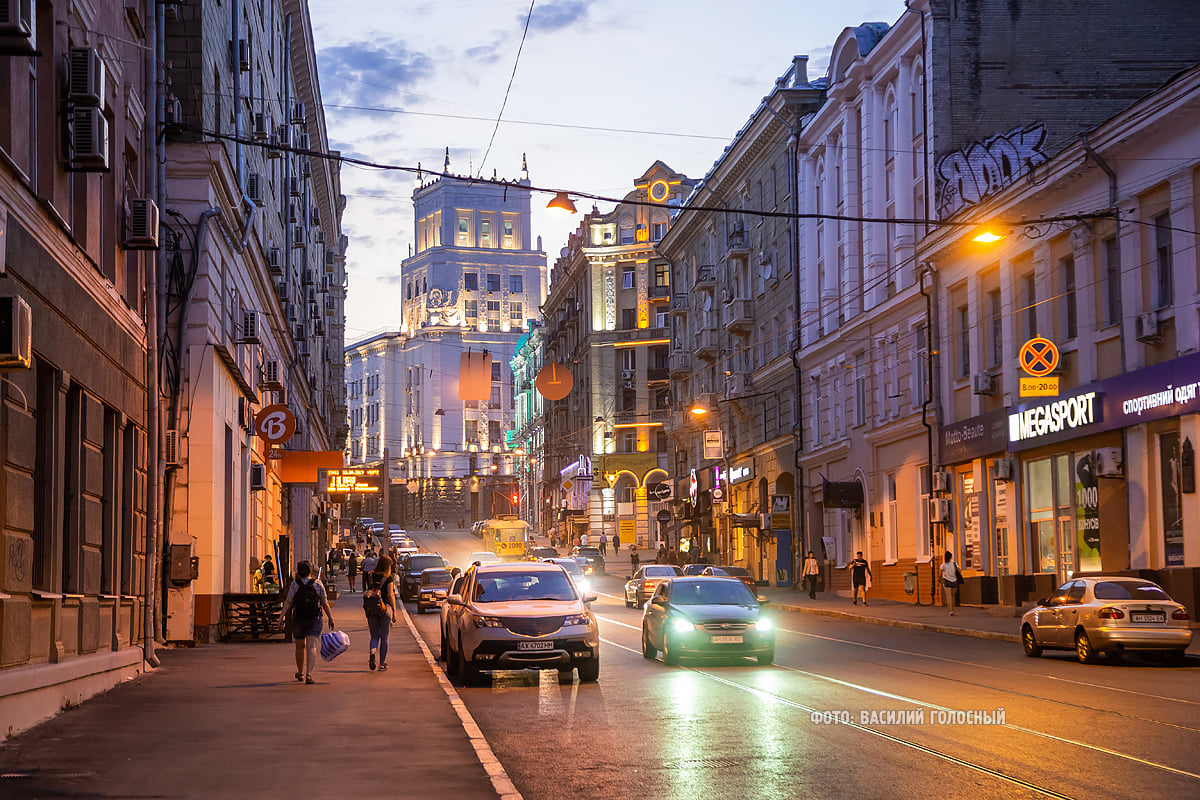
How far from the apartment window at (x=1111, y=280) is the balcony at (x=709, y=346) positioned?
3638 cm

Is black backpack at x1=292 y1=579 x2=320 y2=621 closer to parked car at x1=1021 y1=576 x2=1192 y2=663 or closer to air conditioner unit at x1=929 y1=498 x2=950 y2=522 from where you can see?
parked car at x1=1021 y1=576 x2=1192 y2=663

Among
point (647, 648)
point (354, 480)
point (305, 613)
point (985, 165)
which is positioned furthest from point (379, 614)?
point (354, 480)

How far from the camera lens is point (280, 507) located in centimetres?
4975

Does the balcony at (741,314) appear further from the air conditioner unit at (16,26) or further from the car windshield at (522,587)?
the air conditioner unit at (16,26)

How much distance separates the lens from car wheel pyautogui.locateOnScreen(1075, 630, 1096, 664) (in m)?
23.0

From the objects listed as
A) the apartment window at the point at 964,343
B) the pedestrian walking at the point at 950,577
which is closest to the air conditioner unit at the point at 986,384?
the apartment window at the point at 964,343

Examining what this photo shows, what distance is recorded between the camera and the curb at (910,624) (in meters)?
29.4

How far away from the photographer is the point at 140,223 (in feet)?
66.2

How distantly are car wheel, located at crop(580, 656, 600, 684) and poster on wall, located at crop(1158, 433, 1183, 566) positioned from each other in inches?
Answer: 586

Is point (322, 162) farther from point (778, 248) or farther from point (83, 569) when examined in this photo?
point (83, 569)

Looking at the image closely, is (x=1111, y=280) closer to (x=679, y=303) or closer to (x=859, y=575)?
(x=859, y=575)

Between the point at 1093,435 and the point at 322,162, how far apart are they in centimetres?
4531

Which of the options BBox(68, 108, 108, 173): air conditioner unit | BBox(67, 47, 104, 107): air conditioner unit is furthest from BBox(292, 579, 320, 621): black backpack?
BBox(67, 47, 104, 107): air conditioner unit

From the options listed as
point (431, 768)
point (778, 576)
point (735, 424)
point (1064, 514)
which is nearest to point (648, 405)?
point (735, 424)
